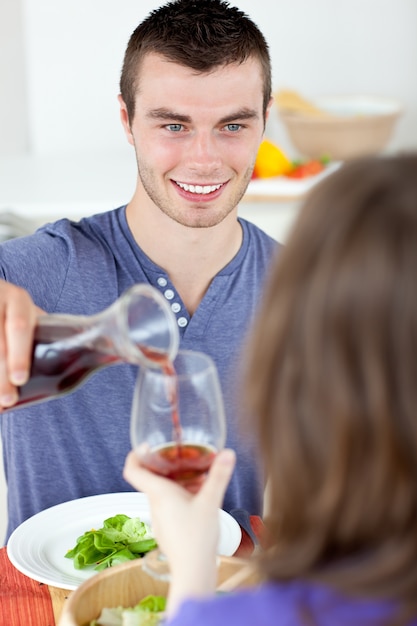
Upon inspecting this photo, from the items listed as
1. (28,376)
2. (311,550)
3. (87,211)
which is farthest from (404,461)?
(87,211)

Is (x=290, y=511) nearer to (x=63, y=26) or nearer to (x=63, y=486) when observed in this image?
(x=63, y=486)

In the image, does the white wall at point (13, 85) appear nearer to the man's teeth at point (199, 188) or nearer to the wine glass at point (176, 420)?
the man's teeth at point (199, 188)

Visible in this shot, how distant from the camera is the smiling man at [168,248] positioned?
1728 millimetres

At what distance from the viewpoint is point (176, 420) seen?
1080 millimetres

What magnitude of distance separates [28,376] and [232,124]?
88 cm

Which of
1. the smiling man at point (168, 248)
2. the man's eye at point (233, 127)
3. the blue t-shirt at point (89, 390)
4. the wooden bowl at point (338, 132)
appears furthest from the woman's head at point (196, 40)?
the wooden bowl at point (338, 132)

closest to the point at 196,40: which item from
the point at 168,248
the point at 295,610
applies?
the point at 168,248

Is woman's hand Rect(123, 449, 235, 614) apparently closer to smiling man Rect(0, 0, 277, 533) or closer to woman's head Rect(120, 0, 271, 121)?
smiling man Rect(0, 0, 277, 533)

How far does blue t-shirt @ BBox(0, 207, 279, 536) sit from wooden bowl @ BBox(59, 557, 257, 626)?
1.73 feet

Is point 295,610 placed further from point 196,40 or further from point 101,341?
point 196,40

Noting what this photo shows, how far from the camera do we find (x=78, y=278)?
175 centimetres

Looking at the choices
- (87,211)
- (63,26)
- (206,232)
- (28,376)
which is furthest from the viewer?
(63,26)

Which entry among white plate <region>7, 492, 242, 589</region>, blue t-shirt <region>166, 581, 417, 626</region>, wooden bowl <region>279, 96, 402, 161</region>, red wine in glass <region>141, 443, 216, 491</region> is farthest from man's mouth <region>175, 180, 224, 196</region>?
wooden bowl <region>279, 96, 402, 161</region>

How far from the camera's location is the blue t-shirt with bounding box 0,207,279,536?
172 cm
